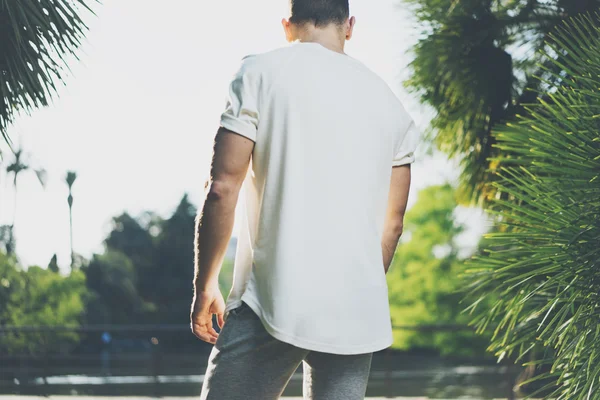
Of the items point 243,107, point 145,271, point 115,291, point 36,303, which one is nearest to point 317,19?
point 243,107

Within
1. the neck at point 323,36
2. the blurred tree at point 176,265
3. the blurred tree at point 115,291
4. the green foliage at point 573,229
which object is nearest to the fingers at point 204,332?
the neck at point 323,36

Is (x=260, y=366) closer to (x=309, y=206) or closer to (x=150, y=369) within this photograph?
(x=309, y=206)

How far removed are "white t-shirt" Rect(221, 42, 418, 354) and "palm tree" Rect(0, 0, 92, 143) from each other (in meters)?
1.89

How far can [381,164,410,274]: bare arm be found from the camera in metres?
1.72

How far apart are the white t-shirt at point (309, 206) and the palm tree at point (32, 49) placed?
1.89 m

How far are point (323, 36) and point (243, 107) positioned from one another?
28cm

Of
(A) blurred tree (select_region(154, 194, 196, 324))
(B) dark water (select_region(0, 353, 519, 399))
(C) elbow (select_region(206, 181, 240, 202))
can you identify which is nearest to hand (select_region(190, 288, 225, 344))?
(C) elbow (select_region(206, 181, 240, 202))

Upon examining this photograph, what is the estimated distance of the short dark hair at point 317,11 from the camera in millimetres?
1619

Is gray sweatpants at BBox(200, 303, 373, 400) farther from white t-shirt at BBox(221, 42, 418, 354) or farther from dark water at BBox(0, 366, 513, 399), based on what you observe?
dark water at BBox(0, 366, 513, 399)

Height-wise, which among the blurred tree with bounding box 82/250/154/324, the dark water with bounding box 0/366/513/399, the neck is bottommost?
the blurred tree with bounding box 82/250/154/324

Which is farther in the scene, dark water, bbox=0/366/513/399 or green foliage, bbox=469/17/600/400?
dark water, bbox=0/366/513/399

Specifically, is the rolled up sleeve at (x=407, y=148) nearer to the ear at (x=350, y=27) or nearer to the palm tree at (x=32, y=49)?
the ear at (x=350, y=27)

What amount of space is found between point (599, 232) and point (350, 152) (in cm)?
149

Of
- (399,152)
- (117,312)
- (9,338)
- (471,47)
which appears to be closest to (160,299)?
(117,312)
